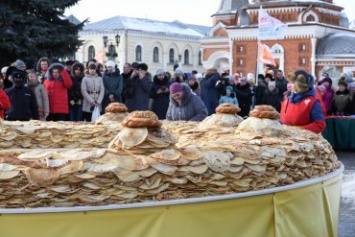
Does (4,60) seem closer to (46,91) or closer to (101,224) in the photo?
(46,91)

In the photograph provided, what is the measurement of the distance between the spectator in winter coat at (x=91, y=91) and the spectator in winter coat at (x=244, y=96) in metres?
5.23

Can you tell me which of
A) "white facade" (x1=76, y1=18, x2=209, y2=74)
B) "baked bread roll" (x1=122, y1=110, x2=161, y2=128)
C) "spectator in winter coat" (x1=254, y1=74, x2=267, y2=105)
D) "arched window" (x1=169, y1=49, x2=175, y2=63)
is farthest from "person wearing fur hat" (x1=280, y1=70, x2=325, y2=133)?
"arched window" (x1=169, y1=49, x2=175, y2=63)

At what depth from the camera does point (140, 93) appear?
45.5 ft

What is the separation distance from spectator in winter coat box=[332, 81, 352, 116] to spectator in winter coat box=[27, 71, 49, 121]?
23.2 feet

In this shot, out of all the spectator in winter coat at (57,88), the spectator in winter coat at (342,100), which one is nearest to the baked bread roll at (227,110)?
the spectator in winter coat at (57,88)

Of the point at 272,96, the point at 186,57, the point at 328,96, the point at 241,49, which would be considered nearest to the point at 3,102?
the point at 328,96

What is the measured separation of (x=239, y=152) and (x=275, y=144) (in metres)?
0.45

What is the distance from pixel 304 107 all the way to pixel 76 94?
642cm

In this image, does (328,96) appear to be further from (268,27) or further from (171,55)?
(171,55)

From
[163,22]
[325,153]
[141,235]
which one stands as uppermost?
[163,22]

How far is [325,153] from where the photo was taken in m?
5.29

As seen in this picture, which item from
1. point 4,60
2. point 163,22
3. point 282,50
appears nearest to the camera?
point 4,60

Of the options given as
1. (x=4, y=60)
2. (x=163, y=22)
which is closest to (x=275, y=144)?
(x=4, y=60)

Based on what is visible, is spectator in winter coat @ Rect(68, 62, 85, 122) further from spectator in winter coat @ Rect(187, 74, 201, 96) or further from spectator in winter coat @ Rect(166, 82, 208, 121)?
spectator in winter coat @ Rect(166, 82, 208, 121)
